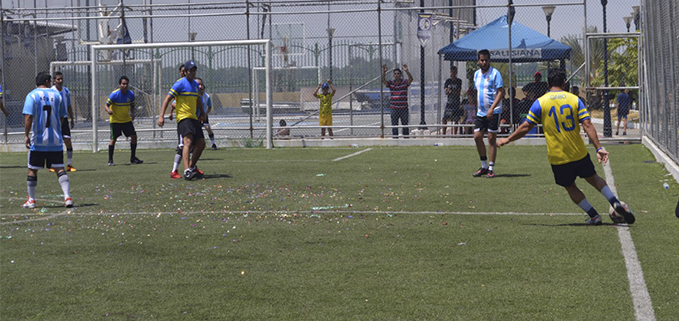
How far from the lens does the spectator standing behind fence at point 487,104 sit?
13.5 metres

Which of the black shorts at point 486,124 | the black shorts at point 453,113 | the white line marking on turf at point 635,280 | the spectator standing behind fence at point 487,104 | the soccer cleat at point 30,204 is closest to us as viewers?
the white line marking on turf at point 635,280

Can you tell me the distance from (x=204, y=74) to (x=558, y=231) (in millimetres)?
16061

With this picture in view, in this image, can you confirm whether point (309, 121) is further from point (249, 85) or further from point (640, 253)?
point (640, 253)

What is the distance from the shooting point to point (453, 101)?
2145cm

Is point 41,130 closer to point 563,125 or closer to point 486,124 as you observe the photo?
point 563,125

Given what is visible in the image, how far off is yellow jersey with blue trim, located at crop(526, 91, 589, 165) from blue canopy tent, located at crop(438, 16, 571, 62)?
12544 mm

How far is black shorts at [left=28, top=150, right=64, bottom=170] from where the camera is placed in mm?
11016

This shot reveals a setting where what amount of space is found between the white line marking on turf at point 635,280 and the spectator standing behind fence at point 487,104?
17.9 ft

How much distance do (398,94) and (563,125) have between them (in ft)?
43.7

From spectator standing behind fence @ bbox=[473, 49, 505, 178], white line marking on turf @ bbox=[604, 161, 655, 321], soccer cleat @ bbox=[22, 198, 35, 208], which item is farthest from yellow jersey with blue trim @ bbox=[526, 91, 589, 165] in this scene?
soccer cleat @ bbox=[22, 198, 35, 208]

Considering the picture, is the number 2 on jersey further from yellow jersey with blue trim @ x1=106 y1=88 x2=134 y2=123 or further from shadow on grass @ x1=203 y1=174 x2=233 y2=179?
yellow jersey with blue trim @ x1=106 y1=88 x2=134 y2=123

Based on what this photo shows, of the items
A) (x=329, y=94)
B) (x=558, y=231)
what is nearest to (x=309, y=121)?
(x=329, y=94)

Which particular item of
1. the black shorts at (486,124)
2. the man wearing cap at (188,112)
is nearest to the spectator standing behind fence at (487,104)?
the black shorts at (486,124)

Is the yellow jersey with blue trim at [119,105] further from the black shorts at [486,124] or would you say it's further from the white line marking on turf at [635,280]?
the white line marking on turf at [635,280]
